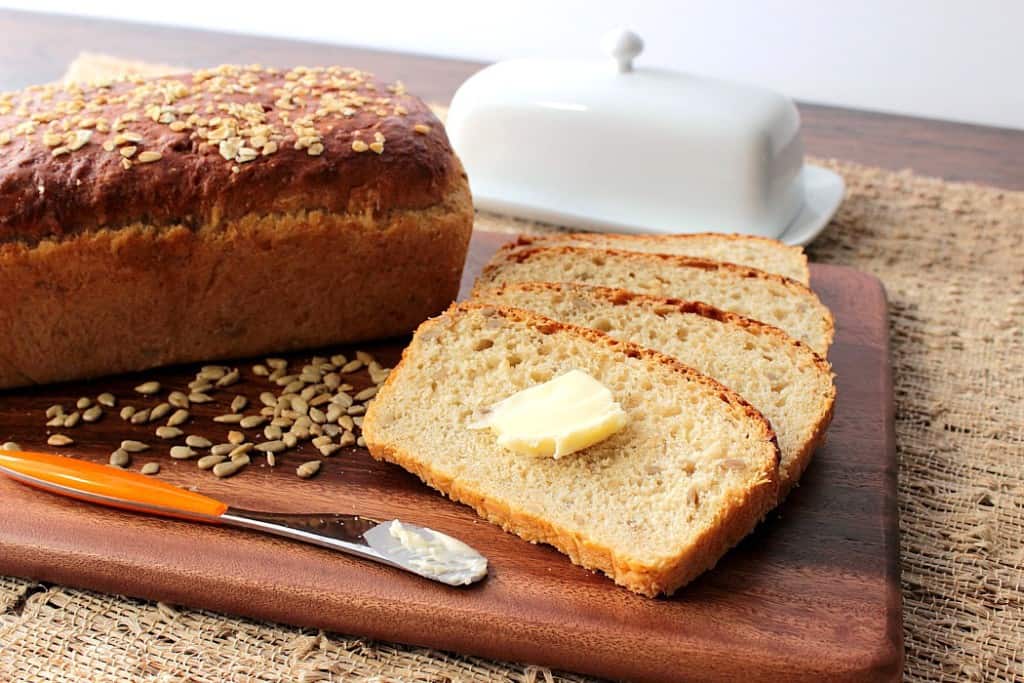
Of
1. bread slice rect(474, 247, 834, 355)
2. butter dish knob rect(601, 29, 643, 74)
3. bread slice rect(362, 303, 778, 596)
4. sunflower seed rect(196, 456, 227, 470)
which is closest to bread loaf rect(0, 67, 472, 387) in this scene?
bread slice rect(474, 247, 834, 355)

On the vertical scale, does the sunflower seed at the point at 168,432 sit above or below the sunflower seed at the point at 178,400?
below

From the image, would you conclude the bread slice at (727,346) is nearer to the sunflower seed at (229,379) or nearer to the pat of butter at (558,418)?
the pat of butter at (558,418)

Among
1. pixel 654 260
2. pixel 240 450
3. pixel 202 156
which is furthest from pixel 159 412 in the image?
pixel 654 260

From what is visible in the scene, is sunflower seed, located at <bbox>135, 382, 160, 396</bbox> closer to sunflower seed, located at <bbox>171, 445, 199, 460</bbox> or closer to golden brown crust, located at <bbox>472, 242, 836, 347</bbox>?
sunflower seed, located at <bbox>171, 445, 199, 460</bbox>

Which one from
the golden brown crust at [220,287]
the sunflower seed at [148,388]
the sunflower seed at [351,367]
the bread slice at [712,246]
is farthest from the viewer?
the bread slice at [712,246]

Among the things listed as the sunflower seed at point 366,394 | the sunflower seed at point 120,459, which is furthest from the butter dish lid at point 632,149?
the sunflower seed at point 120,459

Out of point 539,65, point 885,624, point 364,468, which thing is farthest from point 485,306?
point 539,65

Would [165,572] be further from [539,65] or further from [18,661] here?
[539,65]
